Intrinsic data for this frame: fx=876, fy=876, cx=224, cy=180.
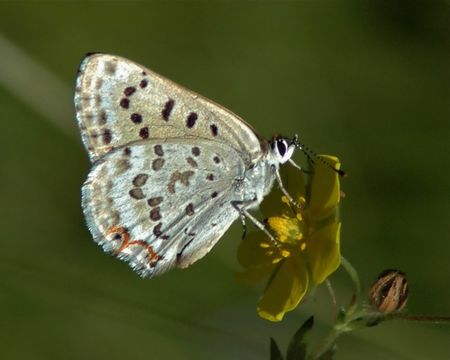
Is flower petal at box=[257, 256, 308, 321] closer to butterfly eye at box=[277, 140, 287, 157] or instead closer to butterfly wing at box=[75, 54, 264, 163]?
butterfly eye at box=[277, 140, 287, 157]

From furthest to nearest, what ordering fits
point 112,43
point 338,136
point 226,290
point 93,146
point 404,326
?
1. point 112,43
2. point 338,136
3. point 226,290
4. point 404,326
5. point 93,146

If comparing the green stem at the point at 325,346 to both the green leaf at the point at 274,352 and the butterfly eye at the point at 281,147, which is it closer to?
the green leaf at the point at 274,352

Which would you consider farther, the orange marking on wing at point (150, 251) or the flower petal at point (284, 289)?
the orange marking on wing at point (150, 251)

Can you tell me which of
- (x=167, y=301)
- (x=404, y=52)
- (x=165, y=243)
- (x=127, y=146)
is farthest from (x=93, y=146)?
(x=404, y=52)

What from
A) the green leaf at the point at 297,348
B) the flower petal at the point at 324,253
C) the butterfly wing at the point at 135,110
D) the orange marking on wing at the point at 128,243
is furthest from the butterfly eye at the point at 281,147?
the green leaf at the point at 297,348

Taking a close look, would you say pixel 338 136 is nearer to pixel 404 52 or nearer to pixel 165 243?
pixel 404 52

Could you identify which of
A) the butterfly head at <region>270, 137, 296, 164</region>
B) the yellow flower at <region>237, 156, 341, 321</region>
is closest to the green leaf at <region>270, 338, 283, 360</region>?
the yellow flower at <region>237, 156, 341, 321</region>

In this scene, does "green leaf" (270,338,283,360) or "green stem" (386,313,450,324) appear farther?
"green leaf" (270,338,283,360)
